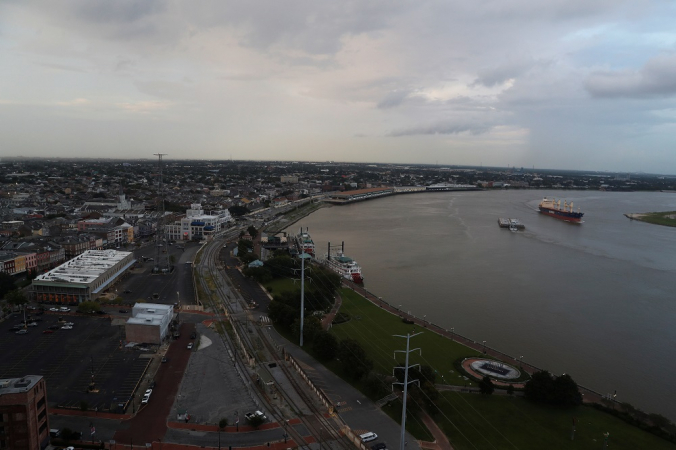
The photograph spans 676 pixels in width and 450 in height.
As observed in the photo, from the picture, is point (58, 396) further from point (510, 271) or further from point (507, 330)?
point (510, 271)

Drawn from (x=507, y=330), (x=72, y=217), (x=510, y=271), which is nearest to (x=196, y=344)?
(x=507, y=330)

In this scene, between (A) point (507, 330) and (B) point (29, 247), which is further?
(B) point (29, 247)

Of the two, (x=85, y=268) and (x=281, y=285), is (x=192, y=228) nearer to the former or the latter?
(x=85, y=268)

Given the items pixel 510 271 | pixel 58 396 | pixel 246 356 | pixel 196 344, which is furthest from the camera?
pixel 510 271

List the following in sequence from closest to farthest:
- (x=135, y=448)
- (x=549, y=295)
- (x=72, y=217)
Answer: (x=135, y=448) < (x=549, y=295) < (x=72, y=217)

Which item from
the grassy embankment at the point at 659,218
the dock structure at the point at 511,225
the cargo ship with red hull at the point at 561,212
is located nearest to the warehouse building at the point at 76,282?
the dock structure at the point at 511,225

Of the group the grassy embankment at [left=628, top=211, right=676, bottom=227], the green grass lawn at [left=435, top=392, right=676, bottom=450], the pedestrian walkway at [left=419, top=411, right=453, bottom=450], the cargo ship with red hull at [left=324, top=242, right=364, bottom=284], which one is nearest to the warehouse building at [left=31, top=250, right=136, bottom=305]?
the cargo ship with red hull at [left=324, top=242, right=364, bottom=284]

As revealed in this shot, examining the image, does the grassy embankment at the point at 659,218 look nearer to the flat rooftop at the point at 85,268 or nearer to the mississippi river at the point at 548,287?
the mississippi river at the point at 548,287
